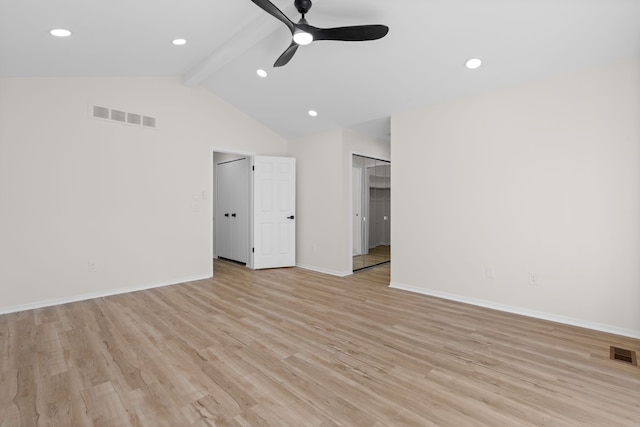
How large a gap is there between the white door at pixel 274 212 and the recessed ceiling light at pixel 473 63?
3.28 metres

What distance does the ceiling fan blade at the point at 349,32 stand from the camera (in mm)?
2395

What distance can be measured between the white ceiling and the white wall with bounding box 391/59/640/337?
30 centimetres

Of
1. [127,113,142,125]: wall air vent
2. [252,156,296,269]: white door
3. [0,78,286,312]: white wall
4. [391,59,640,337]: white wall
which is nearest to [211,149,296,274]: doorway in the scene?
[252,156,296,269]: white door

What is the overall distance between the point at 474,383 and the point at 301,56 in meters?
3.58

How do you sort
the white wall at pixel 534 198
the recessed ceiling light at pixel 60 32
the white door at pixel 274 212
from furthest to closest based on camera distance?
the white door at pixel 274 212 → the white wall at pixel 534 198 → the recessed ceiling light at pixel 60 32

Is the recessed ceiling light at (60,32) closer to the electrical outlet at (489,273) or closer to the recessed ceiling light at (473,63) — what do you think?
the recessed ceiling light at (473,63)

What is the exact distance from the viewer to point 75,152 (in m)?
3.75

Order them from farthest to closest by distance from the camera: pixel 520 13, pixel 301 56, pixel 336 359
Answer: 1. pixel 301 56
2. pixel 520 13
3. pixel 336 359

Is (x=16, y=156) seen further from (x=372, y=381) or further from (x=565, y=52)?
(x=565, y=52)

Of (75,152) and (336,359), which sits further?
(75,152)

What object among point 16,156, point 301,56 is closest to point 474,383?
point 301,56

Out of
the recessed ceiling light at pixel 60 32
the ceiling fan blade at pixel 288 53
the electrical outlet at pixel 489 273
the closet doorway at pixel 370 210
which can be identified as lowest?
the electrical outlet at pixel 489 273

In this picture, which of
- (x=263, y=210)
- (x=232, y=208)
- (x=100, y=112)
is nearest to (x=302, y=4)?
(x=100, y=112)

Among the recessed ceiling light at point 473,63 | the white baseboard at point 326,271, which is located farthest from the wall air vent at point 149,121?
the recessed ceiling light at point 473,63
